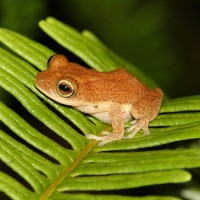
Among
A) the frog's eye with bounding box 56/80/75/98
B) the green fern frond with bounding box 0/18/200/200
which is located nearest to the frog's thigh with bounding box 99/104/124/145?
the green fern frond with bounding box 0/18/200/200

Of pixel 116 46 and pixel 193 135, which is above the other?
pixel 116 46

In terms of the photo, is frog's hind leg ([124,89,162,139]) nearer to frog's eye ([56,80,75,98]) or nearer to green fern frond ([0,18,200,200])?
green fern frond ([0,18,200,200])

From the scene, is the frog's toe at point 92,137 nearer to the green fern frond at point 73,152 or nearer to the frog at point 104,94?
the green fern frond at point 73,152

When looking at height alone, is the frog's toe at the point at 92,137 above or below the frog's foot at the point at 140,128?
below

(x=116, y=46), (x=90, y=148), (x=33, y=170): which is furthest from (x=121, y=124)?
(x=116, y=46)

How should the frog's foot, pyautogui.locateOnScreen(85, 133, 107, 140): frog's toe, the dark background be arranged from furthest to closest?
1. the dark background
2. the frog's foot
3. pyautogui.locateOnScreen(85, 133, 107, 140): frog's toe

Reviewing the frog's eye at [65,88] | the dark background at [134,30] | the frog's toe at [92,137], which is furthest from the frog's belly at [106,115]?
the dark background at [134,30]

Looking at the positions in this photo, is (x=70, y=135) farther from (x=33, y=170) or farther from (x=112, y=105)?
(x=112, y=105)
